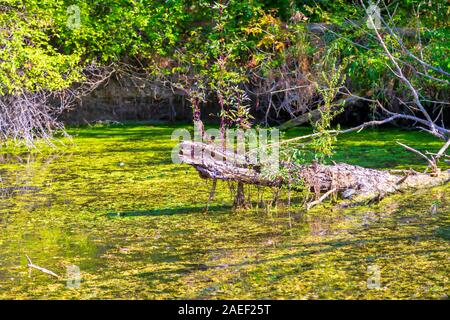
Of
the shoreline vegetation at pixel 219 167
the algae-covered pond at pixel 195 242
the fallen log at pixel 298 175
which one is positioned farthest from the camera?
the fallen log at pixel 298 175

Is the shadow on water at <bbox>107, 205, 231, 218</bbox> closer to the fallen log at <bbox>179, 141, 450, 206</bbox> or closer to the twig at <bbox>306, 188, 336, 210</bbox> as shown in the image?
the fallen log at <bbox>179, 141, 450, 206</bbox>

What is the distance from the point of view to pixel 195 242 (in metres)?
5.97

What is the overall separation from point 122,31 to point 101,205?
6.25 metres

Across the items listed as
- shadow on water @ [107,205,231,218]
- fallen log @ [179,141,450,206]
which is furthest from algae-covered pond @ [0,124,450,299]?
fallen log @ [179,141,450,206]

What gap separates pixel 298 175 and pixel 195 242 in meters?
1.34

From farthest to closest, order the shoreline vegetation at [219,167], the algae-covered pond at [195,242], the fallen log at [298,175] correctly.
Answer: the fallen log at [298,175], the shoreline vegetation at [219,167], the algae-covered pond at [195,242]

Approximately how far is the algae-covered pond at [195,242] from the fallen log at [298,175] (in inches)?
6.7

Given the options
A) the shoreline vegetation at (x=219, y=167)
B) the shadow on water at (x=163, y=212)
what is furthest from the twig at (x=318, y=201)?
the shadow on water at (x=163, y=212)

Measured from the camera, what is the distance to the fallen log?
22.4ft

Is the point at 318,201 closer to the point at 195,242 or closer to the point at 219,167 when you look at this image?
the point at 219,167

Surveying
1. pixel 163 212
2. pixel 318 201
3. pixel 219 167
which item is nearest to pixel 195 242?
pixel 219 167

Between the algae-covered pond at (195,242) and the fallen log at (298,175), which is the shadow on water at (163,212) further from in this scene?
the fallen log at (298,175)

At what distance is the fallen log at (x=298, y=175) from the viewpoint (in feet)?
22.4
